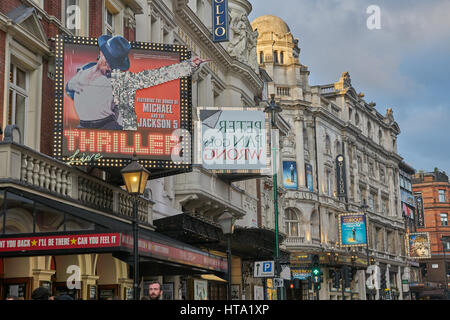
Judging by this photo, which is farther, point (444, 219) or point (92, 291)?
point (444, 219)

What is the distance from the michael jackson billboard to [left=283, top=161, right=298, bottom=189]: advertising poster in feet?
128

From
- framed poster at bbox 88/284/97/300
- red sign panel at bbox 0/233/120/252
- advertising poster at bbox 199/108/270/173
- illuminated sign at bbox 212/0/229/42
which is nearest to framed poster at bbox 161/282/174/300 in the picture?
advertising poster at bbox 199/108/270/173

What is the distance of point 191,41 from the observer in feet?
108

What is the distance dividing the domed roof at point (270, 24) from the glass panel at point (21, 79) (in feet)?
167

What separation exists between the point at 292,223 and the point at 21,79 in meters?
Answer: 45.1

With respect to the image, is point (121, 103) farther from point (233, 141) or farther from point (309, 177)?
point (309, 177)

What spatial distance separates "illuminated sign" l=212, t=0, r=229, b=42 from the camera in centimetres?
3366

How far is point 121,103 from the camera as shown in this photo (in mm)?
19688

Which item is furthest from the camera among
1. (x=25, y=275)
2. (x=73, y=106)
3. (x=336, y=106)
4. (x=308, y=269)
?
(x=336, y=106)

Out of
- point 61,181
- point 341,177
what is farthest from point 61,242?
point 341,177

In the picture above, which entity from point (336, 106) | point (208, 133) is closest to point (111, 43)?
point (208, 133)
